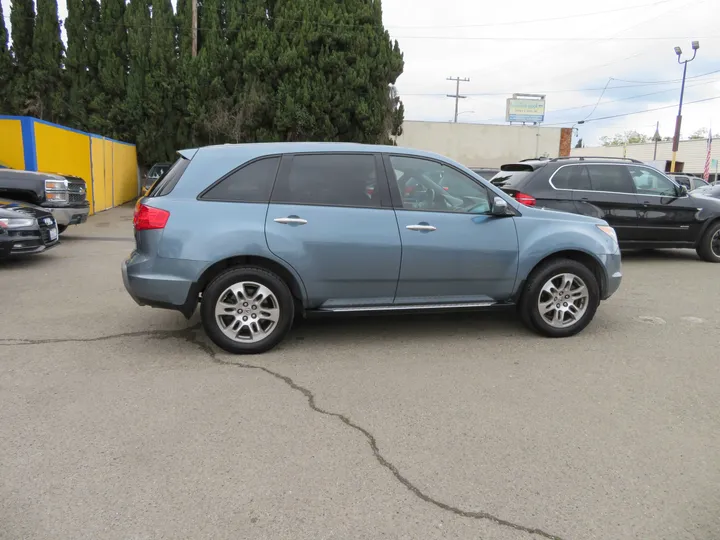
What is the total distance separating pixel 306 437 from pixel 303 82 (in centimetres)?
1948

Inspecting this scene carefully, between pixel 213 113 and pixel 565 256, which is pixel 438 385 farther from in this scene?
pixel 213 113

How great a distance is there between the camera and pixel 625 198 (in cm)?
895

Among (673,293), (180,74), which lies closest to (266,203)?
(673,293)

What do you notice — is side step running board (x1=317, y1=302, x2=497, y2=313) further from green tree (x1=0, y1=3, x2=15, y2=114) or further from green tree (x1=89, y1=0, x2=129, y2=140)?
green tree (x1=0, y1=3, x2=15, y2=114)

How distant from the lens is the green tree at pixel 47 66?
20828mm

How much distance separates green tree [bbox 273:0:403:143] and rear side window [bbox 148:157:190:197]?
16.6 meters

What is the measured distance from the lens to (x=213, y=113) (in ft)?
68.0

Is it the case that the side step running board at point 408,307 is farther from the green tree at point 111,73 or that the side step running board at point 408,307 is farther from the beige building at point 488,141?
the beige building at point 488,141

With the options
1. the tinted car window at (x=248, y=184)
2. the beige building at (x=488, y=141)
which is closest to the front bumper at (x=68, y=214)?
the tinted car window at (x=248, y=184)

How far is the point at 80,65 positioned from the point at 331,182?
20833 millimetres

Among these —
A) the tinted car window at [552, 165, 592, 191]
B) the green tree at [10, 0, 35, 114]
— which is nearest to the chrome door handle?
the tinted car window at [552, 165, 592, 191]

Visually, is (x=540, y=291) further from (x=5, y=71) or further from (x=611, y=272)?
(x=5, y=71)

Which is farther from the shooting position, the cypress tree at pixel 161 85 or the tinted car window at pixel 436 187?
the cypress tree at pixel 161 85

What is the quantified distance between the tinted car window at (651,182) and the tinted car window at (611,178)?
124mm
